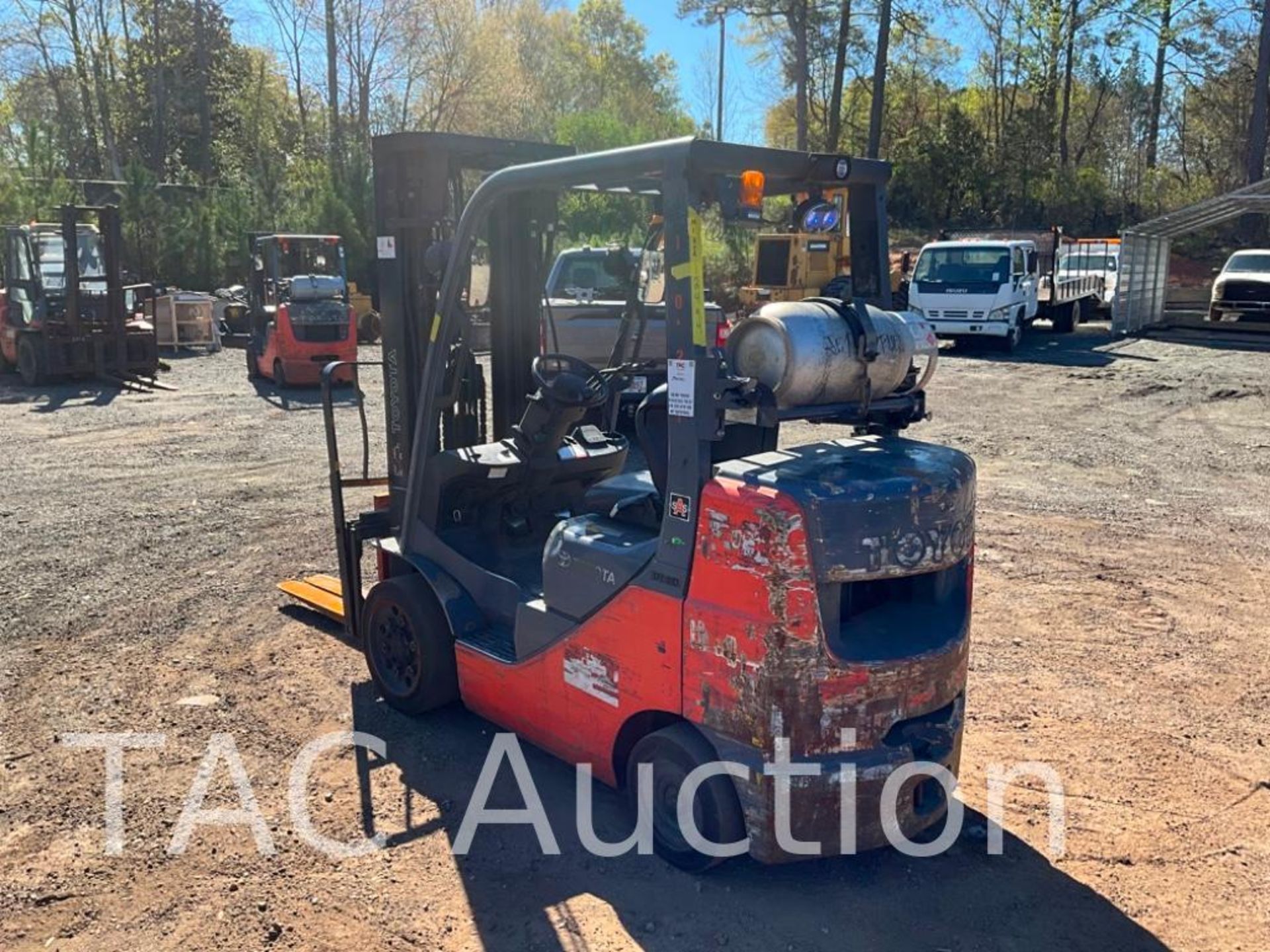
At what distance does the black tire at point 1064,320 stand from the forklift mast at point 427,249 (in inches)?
928

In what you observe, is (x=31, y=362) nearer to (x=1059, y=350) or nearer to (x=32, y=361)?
(x=32, y=361)

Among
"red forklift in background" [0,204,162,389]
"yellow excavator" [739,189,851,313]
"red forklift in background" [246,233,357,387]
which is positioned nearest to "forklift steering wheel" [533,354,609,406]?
"red forklift in background" [246,233,357,387]

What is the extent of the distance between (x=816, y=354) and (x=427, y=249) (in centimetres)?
229

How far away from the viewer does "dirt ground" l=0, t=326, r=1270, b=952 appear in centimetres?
377

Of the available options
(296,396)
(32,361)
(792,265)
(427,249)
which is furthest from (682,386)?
(792,265)

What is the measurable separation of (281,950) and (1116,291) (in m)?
25.4

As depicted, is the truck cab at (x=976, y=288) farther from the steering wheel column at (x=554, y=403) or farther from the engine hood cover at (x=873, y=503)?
the engine hood cover at (x=873, y=503)

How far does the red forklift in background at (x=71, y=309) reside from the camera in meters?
17.1

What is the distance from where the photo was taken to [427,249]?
5.18 meters

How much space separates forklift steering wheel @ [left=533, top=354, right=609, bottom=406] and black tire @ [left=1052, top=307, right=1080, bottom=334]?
24362 mm

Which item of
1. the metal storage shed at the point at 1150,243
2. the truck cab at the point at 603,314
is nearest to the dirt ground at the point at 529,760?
the truck cab at the point at 603,314

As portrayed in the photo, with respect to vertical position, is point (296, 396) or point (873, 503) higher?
point (873, 503)

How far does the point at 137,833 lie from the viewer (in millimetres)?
4301

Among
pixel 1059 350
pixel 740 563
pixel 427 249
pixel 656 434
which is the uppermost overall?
pixel 427 249
